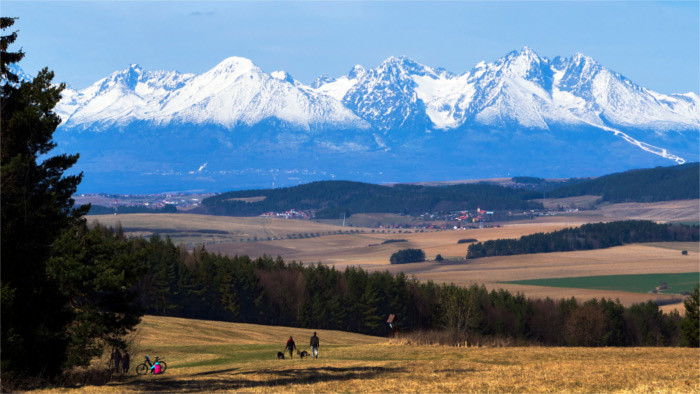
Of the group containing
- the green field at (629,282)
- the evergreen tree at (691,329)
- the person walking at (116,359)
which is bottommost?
the green field at (629,282)

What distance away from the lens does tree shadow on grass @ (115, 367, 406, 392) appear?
3366 centimetres

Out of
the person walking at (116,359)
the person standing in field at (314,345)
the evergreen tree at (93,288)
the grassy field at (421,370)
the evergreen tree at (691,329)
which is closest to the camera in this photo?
the grassy field at (421,370)

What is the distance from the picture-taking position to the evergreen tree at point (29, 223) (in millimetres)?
32688

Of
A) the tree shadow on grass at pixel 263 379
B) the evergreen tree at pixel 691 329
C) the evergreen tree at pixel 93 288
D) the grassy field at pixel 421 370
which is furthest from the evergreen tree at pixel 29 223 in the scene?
the evergreen tree at pixel 691 329

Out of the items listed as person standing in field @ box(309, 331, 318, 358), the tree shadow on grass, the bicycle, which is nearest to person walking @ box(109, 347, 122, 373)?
the bicycle

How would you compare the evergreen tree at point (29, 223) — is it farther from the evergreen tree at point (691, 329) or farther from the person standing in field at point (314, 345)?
the evergreen tree at point (691, 329)

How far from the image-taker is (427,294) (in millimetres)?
118625

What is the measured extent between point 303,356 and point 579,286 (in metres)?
109

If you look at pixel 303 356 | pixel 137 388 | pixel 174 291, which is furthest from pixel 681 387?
pixel 174 291

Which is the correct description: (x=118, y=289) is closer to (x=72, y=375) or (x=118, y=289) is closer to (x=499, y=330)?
(x=72, y=375)

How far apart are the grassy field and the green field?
98.9m

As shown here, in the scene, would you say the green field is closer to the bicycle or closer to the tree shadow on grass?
the tree shadow on grass

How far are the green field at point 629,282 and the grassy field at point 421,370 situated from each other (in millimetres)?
98901

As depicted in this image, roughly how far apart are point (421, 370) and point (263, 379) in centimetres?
741
